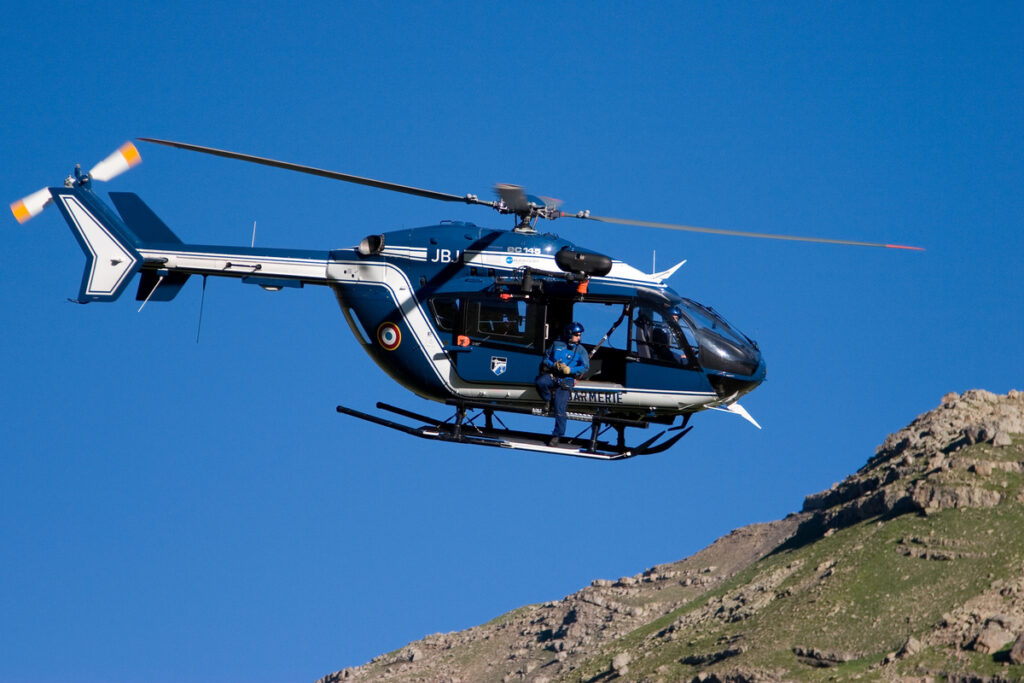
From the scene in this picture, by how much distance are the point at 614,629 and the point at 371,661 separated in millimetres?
24252

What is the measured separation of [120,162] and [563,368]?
14.2 m

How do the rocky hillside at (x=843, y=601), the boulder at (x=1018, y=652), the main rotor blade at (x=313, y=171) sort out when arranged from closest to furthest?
1. the main rotor blade at (x=313, y=171)
2. the boulder at (x=1018, y=652)
3. the rocky hillside at (x=843, y=601)

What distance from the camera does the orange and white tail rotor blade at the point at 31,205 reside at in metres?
41.8

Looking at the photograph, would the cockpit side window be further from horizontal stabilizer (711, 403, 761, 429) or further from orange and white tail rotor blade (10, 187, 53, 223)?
orange and white tail rotor blade (10, 187, 53, 223)

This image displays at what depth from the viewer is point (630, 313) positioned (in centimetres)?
3834

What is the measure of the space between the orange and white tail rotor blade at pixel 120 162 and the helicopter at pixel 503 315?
8.22 feet

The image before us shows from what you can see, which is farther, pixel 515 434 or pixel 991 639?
pixel 991 639

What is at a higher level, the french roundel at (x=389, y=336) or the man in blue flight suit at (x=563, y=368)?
the french roundel at (x=389, y=336)

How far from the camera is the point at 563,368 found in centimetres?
3762

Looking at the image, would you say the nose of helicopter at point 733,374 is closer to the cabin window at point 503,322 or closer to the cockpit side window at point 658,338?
the cockpit side window at point 658,338

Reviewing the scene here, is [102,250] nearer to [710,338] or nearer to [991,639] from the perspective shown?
[710,338]

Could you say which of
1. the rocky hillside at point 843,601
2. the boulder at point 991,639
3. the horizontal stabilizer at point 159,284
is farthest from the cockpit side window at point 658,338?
the boulder at point 991,639

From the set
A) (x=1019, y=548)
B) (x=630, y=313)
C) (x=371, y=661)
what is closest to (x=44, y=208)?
(x=630, y=313)

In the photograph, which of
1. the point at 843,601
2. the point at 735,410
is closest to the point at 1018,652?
the point at 843,601
